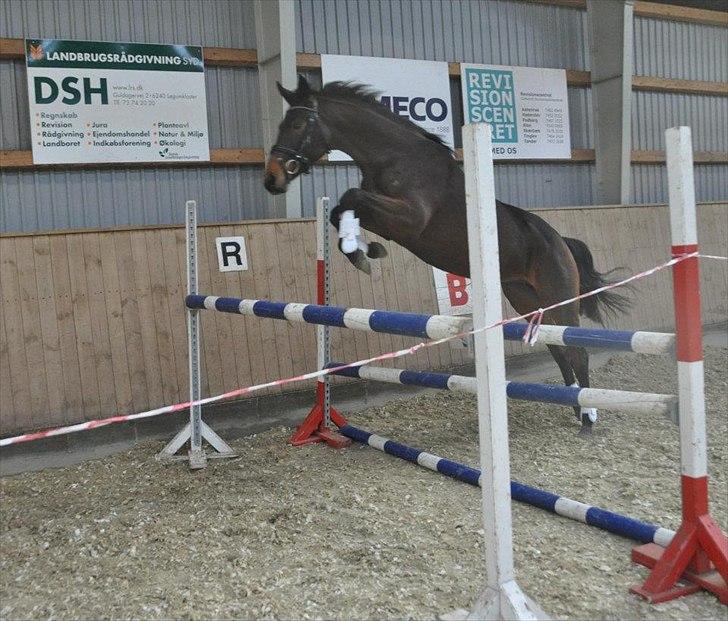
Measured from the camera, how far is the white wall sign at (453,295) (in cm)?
501

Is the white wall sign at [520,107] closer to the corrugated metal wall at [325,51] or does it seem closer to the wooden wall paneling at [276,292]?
the corrugated metal wall at [325,51]

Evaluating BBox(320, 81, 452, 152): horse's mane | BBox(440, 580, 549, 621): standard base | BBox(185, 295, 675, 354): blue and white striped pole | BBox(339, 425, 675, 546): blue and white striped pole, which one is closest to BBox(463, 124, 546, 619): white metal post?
BBox(440, 580, 549, 621): standard base

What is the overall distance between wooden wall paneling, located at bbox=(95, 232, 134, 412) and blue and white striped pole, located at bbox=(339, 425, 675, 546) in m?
1.62

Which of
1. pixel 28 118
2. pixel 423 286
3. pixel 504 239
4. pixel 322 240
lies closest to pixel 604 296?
pixel 504 239

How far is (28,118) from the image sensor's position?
4.43 metres

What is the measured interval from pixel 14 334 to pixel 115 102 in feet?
5.31

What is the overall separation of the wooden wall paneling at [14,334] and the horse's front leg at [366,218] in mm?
2047

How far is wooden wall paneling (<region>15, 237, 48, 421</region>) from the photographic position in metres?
4.06

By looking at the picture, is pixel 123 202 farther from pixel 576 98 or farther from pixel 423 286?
pixel 576 98

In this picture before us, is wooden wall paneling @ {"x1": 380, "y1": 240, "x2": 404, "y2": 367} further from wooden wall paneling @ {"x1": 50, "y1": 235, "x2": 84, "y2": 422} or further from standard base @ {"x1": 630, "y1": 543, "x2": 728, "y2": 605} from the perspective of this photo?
standard base @ {"x1": 630, "y1": 543, "x2": 728, "y2": 605}

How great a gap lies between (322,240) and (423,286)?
1.45 meters

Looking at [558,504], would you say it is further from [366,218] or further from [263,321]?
[263,321]

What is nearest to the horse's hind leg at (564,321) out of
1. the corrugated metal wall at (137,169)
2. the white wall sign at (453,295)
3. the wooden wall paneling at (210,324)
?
the white wall sign at (453,295)

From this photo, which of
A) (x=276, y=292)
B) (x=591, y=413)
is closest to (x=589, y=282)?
(x=591, y=413)
